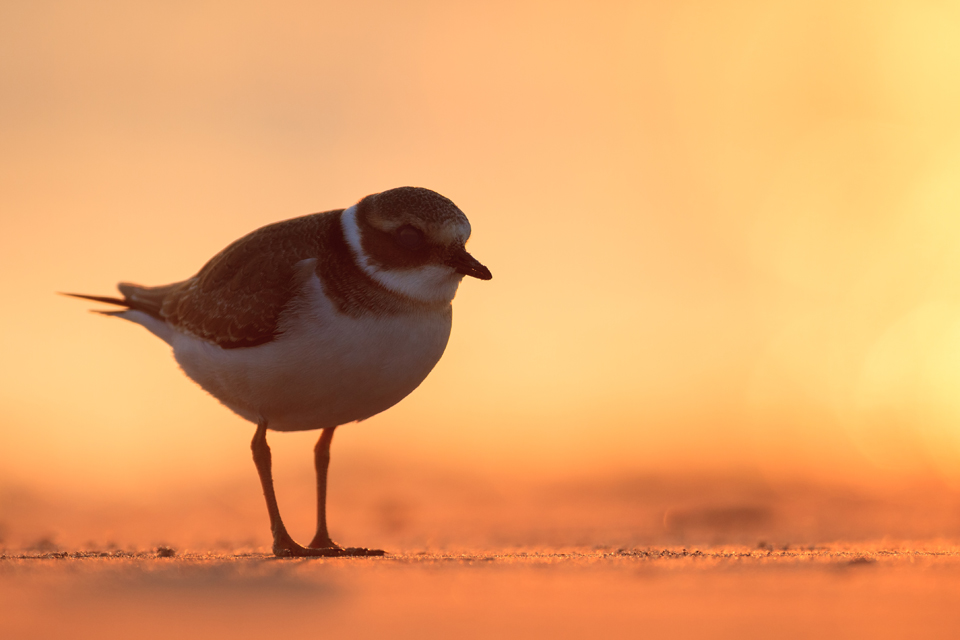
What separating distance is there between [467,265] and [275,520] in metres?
2.37

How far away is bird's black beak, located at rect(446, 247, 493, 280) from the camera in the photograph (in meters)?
6.75

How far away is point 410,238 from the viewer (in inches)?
268

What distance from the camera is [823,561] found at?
6.10 meters

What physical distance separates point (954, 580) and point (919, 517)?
440cm

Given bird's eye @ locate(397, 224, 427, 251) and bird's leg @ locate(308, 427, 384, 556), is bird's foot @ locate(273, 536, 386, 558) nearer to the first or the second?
bird's leg @ locate(308, 427, 384, 556)

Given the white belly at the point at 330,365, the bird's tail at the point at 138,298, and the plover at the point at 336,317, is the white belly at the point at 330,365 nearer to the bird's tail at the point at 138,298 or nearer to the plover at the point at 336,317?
the plover at the point at 336,317

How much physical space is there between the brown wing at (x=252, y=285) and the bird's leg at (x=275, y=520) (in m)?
0.76

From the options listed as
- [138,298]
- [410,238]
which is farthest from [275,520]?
[138,298]

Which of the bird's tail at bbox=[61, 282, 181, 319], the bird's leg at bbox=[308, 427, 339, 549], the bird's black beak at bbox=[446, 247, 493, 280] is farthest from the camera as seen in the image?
the bird's tail at bbox=[61, 282, 181, 319]

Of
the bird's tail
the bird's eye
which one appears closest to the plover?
the bird's eye

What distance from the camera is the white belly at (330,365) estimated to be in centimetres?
676

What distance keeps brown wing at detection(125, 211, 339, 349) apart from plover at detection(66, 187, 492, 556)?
12 mm

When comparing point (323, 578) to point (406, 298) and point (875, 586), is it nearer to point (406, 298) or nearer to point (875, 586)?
point (406, 298)

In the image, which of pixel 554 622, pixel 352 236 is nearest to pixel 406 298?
pixel 352 236
